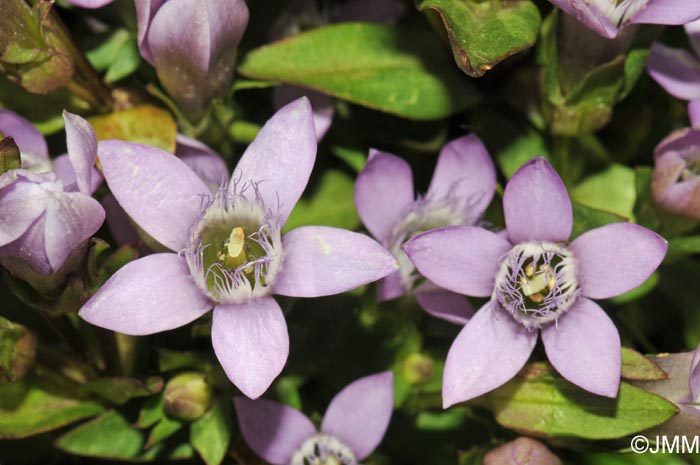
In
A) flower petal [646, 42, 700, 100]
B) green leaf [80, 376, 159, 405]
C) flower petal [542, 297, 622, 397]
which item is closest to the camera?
flower petal [542, 297, 622, 397]

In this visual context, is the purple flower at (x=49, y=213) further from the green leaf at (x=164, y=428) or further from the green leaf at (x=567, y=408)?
the green leaf at (x=567, y=408)

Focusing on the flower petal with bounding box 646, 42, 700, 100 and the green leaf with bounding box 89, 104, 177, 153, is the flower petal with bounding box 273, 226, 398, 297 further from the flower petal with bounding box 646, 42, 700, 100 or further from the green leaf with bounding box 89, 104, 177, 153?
the flower petal with bounding box 646, 42, 700, 100

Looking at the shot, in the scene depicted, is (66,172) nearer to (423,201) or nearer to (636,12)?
(423,201)

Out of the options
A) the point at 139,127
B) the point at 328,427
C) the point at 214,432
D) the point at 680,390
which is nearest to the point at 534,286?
the point at 680,390

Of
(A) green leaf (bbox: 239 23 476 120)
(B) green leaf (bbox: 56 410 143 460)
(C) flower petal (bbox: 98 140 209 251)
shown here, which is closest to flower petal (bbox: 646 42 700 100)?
(A) green leaf (bbox: 239 23 476 120)

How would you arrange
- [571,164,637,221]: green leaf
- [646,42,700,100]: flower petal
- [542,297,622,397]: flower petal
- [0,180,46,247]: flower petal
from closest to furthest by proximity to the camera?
[0,180,46,247]: flower petal < [542,297,622,397]: flower petal < [646,42,700,100]: flower petal < [571,164,637,221]: green leaf

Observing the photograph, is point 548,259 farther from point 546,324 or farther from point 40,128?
point 40,128

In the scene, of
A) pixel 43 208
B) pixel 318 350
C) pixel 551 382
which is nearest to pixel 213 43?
pixel 43 208
